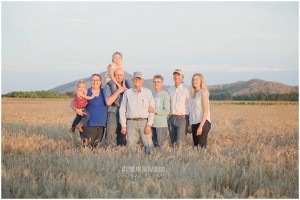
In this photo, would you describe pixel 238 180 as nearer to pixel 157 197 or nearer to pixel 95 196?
pixel 157 197

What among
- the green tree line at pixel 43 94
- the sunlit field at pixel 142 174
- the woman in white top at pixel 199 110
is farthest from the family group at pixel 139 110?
the green tree line at pixel 43 94

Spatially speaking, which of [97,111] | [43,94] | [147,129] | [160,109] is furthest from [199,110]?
[43,94]

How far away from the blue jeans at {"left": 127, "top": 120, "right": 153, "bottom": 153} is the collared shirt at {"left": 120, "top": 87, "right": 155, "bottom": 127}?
0.38 ft

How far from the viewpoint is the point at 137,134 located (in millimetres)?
8133

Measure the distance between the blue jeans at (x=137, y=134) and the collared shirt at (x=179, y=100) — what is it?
0.73 meters

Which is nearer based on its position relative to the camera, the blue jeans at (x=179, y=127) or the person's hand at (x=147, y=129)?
the person's hand at (x=147, y=129)

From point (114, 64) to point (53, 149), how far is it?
6.84 feet

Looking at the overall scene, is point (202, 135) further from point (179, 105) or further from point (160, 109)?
point (160, 109)

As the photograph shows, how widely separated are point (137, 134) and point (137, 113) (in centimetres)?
44

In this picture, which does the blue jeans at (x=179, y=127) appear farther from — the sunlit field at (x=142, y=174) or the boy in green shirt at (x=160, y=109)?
the sunlit field at (x=142, y=174)

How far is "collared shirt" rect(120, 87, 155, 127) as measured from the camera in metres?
7.97

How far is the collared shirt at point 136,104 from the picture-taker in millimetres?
7969

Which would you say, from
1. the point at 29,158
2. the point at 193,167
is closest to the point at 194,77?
the point at 193,167

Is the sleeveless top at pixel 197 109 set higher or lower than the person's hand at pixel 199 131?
higher
